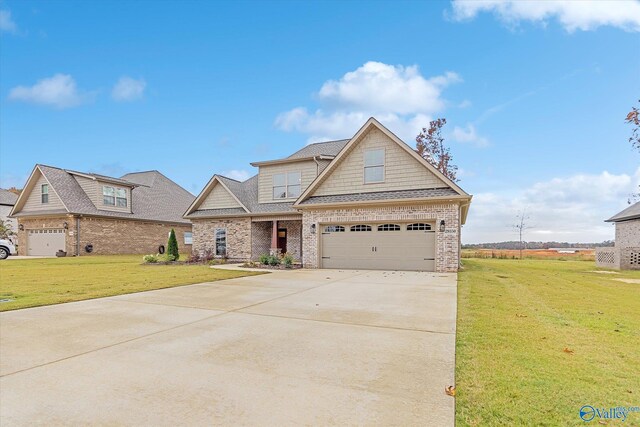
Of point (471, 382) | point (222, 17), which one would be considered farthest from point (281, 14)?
point (471, 382)

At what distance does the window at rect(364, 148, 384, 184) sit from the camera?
15.6 m

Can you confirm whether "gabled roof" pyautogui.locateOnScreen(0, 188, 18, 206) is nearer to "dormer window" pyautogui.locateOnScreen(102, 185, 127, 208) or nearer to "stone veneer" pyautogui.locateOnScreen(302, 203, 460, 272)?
"dormer window" pyautogui.locateOnScreen(102, 185, 127, 208)

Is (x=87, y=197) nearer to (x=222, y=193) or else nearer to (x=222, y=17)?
(x=222, y=193)

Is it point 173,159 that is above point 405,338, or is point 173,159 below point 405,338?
above

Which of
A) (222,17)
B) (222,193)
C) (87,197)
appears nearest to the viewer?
(222,17)

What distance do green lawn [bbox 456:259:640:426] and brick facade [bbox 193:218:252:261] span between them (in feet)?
48.5

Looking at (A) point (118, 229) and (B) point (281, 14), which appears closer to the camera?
(B) point (281, 14)

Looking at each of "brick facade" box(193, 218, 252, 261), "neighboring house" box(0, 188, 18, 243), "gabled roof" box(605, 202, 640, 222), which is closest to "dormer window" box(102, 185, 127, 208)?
"brick facade" box(193, 218, 252, 261)

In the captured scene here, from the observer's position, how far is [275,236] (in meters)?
19.3

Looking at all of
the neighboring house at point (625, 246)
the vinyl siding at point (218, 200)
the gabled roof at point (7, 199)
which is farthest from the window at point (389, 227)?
the gabled roof at point (7, 199)

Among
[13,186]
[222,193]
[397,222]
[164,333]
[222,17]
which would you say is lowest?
[164,333]

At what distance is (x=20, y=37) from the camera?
19.6 metres

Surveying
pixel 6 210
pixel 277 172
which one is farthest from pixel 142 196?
pixel 277 172

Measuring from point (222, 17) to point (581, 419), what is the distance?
66.9 feet
